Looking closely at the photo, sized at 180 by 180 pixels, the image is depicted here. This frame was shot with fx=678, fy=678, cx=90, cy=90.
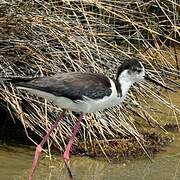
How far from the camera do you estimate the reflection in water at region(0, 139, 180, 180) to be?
15.6 ft

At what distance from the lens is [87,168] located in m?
4.96

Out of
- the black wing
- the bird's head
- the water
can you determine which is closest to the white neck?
the bird's head

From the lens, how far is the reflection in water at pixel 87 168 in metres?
4.76

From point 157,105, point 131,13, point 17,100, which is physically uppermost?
point 131,13

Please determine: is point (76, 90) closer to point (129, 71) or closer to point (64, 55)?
point (129, 71)

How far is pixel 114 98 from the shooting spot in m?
4.45

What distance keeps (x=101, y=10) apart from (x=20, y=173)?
1852 millimetres

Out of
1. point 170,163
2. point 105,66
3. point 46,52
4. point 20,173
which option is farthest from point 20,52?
point 170,163

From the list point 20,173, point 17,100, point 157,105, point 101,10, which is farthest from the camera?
point 157,105

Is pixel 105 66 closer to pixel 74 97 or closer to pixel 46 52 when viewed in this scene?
pixel 46 52

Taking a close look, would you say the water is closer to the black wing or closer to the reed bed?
the reed bed

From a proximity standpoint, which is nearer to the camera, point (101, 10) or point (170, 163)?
point (170, 163)

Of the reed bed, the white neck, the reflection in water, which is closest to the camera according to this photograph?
the white neck

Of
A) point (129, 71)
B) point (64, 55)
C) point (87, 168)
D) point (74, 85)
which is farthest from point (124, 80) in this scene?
point (64, 55)
